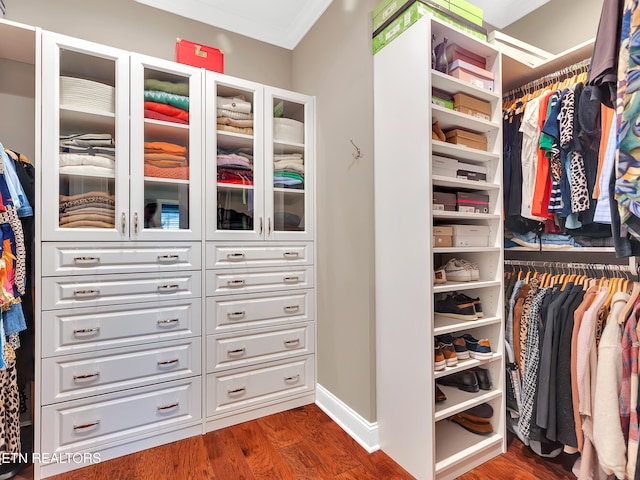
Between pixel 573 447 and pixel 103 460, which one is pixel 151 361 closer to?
pixel 103 460

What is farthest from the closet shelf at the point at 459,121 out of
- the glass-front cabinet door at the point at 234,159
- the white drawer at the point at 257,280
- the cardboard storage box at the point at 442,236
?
the white drawer at the point at 257,280

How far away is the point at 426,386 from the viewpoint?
4.65 feet

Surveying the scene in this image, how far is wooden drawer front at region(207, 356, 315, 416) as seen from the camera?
6.13ft

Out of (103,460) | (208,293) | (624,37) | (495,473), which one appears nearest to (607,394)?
(495,473)

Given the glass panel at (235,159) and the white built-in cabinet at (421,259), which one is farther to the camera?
the glass panel at (235,159)

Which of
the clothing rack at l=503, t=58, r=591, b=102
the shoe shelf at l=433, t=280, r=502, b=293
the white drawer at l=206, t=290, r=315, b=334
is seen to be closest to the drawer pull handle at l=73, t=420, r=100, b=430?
the white drawer at l=206, t=290, r=315, b=334

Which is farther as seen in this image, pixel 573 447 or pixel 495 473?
pixel 495 473

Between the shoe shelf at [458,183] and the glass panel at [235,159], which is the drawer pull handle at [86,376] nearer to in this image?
the glass panel at [235,159]

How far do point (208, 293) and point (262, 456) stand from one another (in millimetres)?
887

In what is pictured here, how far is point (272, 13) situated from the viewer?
2.22 m

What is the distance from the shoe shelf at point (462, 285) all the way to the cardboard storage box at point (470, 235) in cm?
19

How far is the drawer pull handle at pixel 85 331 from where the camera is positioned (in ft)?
5.13

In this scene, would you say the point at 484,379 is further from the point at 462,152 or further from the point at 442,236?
the point at 462,152

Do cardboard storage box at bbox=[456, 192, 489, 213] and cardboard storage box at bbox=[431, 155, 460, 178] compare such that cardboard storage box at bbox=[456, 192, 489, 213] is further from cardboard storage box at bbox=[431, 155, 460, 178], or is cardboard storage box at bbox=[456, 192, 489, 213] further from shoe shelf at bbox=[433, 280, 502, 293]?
shoe shelf at bbox=[433, 280, 502, 293]
